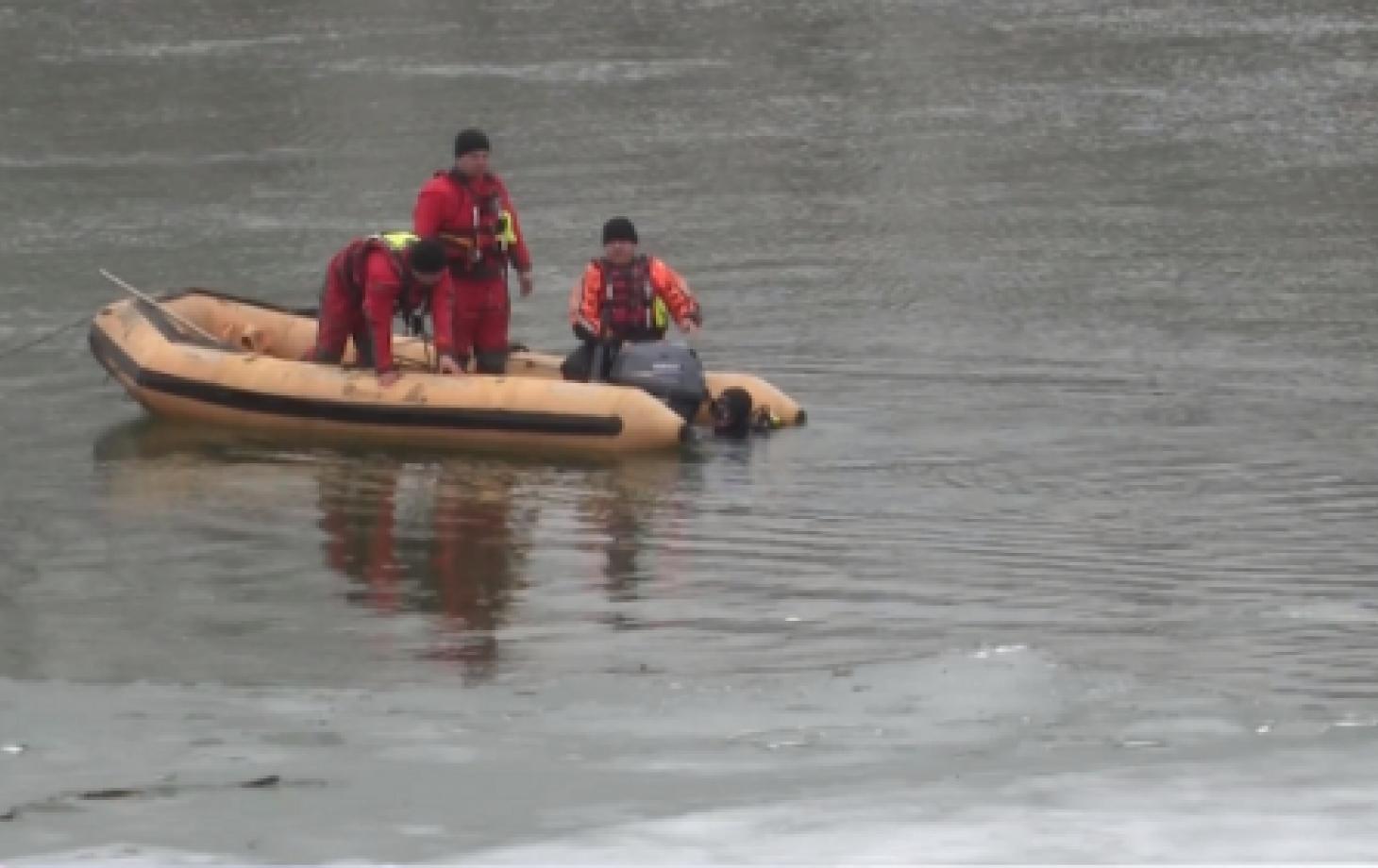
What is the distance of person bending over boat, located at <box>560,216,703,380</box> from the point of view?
1405 cm

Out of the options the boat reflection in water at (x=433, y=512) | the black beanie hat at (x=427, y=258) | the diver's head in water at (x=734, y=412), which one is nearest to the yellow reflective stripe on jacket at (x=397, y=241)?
the black beanie hat at (x=427, y=258)

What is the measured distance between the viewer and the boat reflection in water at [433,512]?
429 inches

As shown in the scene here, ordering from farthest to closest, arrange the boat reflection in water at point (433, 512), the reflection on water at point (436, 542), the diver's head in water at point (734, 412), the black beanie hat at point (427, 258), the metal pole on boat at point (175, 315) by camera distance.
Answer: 1. the metal pole on boat at point (175, 315)
2. the diver's head in water at point (734, 412)
3. the black beanie hat at point (427, 258)
4. the boat reflection in water at point (433, 512)
5. the reflection on water at point (436, 542)

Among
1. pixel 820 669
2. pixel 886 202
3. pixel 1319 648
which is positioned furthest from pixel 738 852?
pixel 886 202

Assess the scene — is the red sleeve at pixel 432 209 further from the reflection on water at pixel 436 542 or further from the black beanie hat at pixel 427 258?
the reflection on water at pixel 436 542

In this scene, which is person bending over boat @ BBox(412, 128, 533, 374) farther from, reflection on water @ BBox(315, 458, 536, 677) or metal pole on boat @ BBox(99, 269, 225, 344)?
metal pole on boat @ BBox(99, 269, 225, 344)

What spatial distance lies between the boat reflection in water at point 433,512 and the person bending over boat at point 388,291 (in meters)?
0.55

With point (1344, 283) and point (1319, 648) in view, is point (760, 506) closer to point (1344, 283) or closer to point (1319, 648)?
point (1319, 648)

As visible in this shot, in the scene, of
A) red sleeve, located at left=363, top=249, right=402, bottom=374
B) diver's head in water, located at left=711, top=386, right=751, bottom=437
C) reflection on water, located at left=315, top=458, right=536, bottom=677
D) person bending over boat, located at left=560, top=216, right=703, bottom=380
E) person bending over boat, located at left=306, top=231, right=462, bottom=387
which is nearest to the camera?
reflection on water, located at left=315, top=458, right=536, bottom=677

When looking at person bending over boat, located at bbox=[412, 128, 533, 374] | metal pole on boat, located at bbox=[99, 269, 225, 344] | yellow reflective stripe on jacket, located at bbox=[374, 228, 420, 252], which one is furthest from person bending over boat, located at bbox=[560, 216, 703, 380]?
metal pole on boat, located at bbox=[99, 269, 225, 344]

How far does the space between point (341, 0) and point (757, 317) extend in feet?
59.5

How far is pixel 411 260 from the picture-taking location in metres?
13.5

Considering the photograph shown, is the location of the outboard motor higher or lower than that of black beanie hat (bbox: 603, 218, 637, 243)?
lower

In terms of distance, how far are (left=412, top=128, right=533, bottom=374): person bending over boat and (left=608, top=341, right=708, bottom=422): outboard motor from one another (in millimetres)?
786
